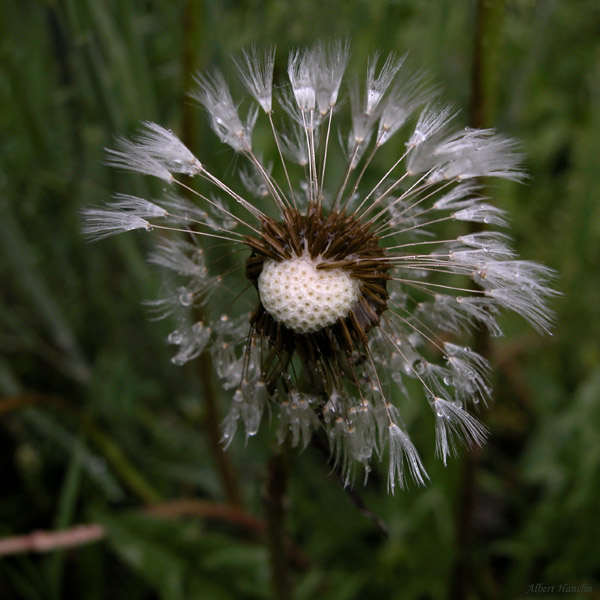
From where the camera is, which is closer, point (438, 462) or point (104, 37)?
point (104, 37)

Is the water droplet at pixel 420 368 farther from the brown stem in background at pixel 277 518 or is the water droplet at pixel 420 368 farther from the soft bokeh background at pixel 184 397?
the soft bokeh background at pixel 184 397

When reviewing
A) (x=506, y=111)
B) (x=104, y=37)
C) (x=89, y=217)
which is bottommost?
(x=89, y=217)

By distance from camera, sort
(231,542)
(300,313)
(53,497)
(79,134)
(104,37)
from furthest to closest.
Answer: (53,497)
(79,134)
(231,542)
(104,37)
(300,313)

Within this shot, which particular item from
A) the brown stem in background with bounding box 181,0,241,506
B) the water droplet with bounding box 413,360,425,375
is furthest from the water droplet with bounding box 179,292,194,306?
the water droplet with bounding box 413,360,425,375

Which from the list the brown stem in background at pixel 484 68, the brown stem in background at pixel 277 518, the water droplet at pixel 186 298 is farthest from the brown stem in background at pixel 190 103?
the brown stem in background at pixel 484 68

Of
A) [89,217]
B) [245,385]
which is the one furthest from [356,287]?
[89,217]

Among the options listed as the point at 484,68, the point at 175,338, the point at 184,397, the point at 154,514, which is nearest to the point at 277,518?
the point at 175,338

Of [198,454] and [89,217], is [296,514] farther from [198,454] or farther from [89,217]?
[89,217]
